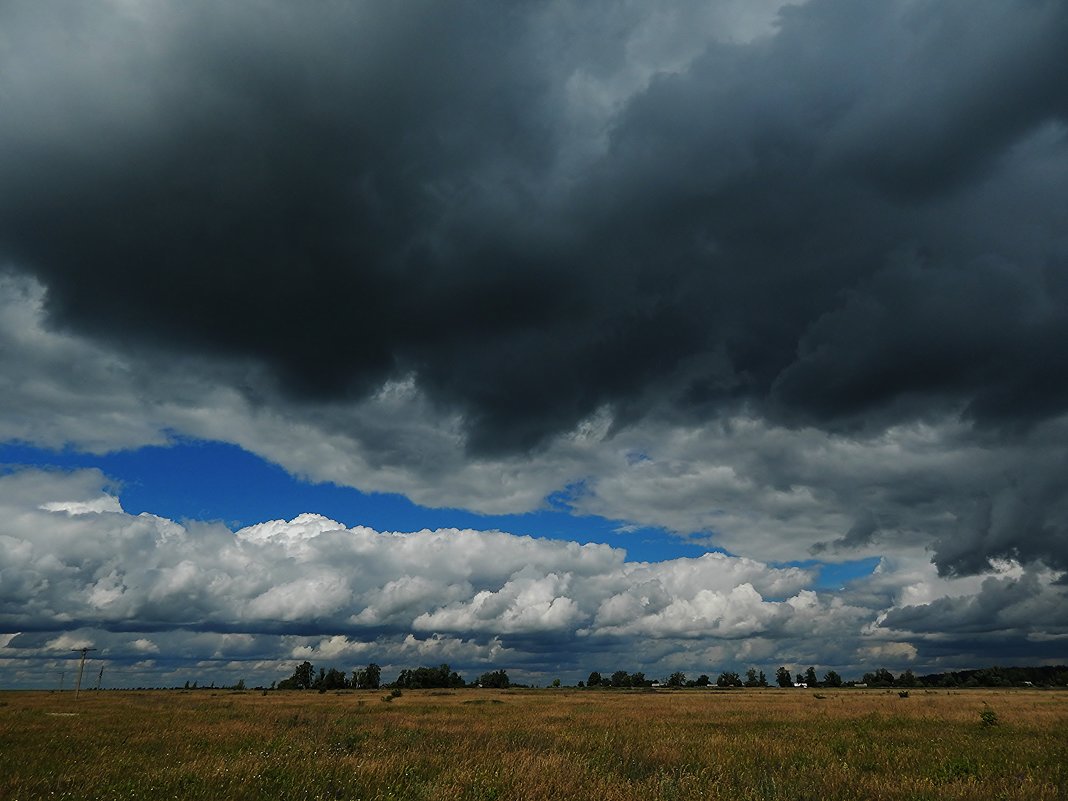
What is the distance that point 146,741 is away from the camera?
22.2m

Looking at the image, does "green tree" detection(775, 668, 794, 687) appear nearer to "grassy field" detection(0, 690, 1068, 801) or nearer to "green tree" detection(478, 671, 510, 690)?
"green tree" detection(478, 671, 510, 690)

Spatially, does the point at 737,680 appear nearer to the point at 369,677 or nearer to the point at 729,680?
the point at 729,680

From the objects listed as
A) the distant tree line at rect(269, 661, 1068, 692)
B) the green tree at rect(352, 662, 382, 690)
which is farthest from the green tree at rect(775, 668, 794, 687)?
the green tree at rect(352, 662, 382, 690)

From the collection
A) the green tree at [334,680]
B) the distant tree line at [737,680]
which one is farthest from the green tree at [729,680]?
the green tree at [334,680]

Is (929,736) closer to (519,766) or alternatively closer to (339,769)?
(519,766)

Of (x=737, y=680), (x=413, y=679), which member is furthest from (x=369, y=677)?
(x=737, y=680)

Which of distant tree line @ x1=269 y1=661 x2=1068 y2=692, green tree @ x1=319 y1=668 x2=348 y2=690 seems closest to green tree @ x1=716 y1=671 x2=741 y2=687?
distant tree line @ x1=269 y1=661 x2=1068 y2=692

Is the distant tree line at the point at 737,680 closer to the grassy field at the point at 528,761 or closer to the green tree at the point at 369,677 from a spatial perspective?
the green tree at the point at 369,677

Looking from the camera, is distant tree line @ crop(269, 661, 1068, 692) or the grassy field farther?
distant tree line @ crop(269, 661, 1068, 692)

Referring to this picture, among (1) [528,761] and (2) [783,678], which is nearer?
(1) [528,761]

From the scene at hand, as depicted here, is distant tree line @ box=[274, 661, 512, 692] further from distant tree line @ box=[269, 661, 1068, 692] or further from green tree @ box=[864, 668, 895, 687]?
green tree @ box=[864, 668, 895, 687]

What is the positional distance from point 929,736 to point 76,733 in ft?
114

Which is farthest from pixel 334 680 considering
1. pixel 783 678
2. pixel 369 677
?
pixel 783 678

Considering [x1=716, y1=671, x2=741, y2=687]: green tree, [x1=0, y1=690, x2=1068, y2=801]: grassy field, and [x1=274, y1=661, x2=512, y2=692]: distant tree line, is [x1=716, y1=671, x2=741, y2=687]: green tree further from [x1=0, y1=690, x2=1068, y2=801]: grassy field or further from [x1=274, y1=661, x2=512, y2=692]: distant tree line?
[x1=0, y1=690, x2=1068, y2=801]: grassy field
